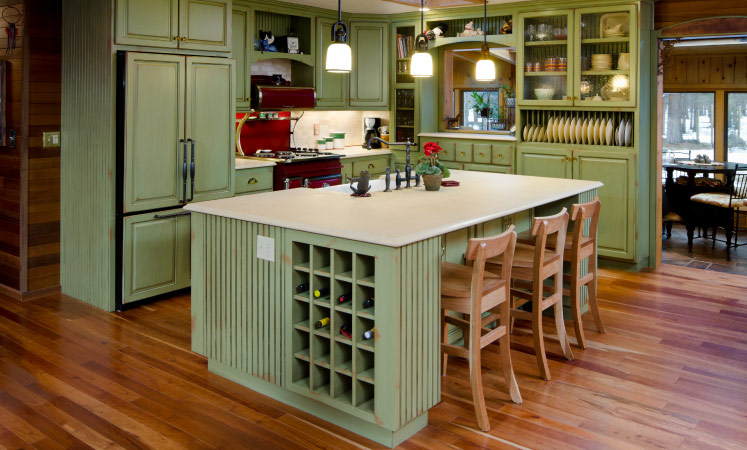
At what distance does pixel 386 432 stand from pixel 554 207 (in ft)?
7.60

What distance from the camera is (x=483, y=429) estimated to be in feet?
10.3

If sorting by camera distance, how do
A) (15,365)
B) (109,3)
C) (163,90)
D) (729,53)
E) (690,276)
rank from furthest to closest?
(729,53), (690,276), (163,90), (109,3), (15,365)

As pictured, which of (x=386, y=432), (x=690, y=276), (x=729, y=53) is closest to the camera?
(x=386, y=432)

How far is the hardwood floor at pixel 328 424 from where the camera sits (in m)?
3.07

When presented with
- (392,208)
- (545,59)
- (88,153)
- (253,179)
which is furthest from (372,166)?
(392,208)

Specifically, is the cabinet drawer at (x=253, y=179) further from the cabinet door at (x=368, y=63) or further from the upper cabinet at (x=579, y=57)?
the upper cabinet at (x=579, y=57)

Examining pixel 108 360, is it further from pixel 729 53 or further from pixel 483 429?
pixel 729 53

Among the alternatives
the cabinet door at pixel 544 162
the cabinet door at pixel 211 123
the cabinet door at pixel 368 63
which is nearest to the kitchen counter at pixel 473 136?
the cabinet door at pixel 544 162

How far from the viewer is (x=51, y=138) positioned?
502cm

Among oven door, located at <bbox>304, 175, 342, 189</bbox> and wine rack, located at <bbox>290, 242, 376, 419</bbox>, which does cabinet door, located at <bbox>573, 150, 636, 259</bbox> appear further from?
wine rack, located at <bbox>290, 242, 376, 419</bbox>

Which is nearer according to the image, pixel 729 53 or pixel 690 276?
pixel 690 276

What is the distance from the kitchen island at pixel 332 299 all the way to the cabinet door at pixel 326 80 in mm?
3322

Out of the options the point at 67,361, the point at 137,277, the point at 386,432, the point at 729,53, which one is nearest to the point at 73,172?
the point at 137,277

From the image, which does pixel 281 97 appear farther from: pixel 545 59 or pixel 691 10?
pixel 691 10
